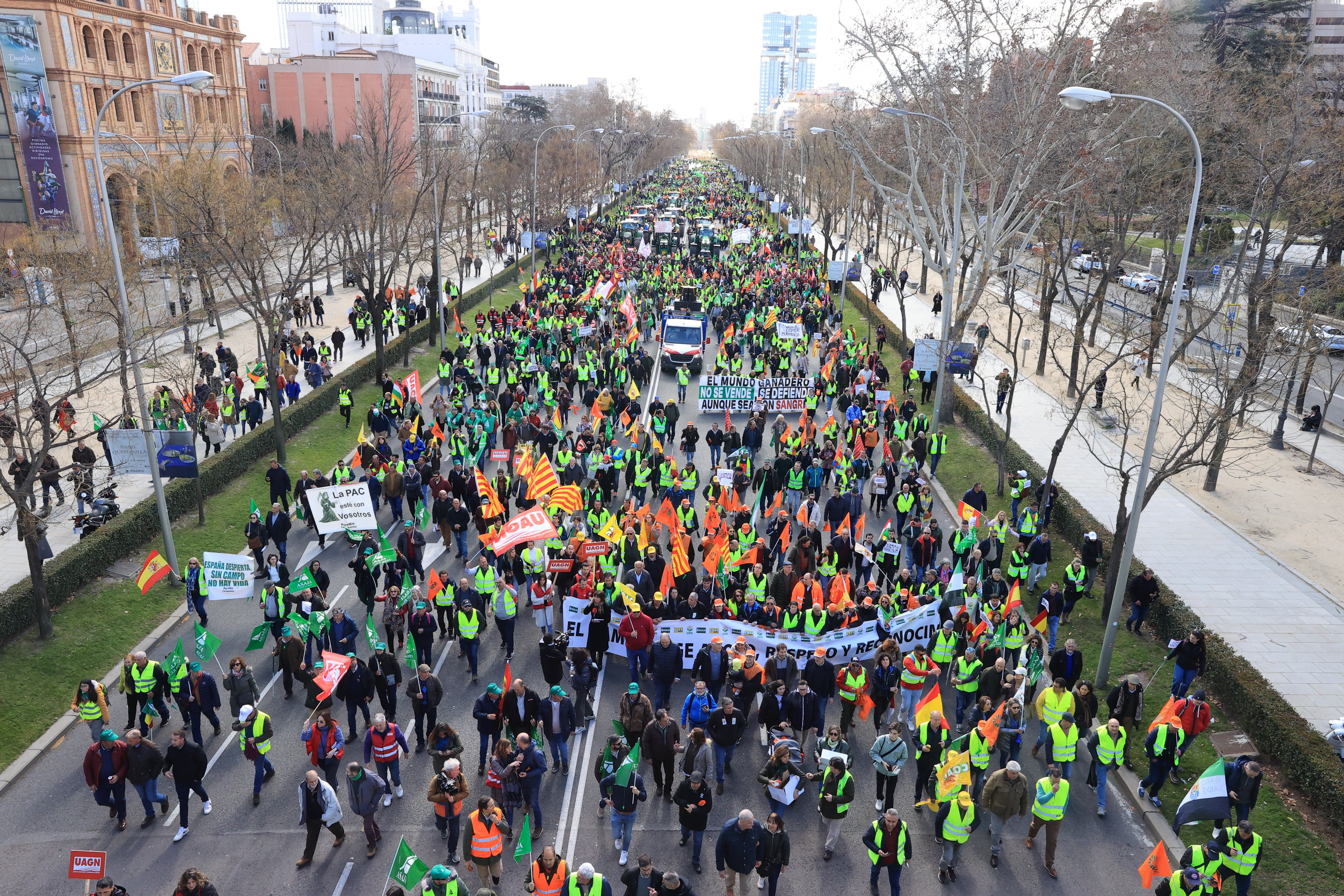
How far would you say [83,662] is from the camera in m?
14.1

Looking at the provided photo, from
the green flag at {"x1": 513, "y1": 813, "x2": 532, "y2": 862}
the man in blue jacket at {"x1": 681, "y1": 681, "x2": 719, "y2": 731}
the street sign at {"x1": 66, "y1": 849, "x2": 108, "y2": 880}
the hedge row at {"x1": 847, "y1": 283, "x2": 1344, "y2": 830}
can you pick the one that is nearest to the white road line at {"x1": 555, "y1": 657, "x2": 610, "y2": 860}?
the green flag at {"x1": 513, "y1": 813, "x2": 532, "y2": 862}

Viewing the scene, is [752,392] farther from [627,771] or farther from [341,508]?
[627,771]

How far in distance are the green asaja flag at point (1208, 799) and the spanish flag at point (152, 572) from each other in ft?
45.6

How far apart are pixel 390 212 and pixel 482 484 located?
70.9 feet

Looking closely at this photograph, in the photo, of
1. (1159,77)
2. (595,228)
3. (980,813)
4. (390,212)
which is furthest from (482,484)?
(595,228)

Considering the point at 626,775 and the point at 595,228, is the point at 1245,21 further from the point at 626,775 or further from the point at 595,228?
the point at 626,775

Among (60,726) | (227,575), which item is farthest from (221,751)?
(227,575)

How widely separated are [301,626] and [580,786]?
4479mm

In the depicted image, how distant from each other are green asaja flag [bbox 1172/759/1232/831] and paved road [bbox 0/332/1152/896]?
2.55ft

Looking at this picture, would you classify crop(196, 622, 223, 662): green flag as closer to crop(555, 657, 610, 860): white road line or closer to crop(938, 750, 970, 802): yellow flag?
crop(555, 657, 610, 860): white road line

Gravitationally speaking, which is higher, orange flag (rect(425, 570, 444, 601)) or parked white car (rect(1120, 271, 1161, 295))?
orange flag (rect(425, 570, 444, 601))

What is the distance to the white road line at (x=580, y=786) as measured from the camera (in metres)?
10.5

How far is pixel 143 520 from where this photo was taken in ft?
59.3

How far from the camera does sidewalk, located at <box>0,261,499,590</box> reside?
1802 centimetres
